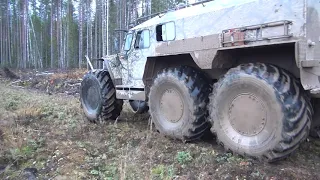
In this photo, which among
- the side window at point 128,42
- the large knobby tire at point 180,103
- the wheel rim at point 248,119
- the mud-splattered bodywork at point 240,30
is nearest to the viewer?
the mud-splattered bodywork at point 240,30

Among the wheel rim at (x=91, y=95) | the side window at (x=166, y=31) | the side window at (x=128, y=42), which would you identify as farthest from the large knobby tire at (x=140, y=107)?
the side window at (x=166, y=31)

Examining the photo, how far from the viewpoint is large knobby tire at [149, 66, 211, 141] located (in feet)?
18.0

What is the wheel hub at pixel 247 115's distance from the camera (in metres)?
4.46

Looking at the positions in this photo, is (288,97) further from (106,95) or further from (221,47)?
(106,95)

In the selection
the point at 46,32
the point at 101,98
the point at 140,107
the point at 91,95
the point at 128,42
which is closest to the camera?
the point at 128,42

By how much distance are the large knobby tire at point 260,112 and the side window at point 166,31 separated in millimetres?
1570

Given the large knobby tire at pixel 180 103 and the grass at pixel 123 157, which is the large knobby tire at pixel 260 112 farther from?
the large knobby tire at pixel 180 103

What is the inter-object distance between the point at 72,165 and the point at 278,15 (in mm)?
3554

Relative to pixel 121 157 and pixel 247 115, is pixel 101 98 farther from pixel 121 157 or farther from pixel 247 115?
pixel 247 115

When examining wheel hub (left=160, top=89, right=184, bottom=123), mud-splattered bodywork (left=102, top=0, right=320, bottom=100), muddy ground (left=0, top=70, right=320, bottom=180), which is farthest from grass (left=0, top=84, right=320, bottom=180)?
mud-splattered bodywork (left=102, top=0, right=320, bottom=100)

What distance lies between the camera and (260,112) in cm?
445

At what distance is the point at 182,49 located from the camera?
5691 millimetres

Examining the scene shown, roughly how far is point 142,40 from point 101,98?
6.30 feet

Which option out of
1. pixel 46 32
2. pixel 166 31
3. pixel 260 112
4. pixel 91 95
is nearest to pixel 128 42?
pixel 166 31
